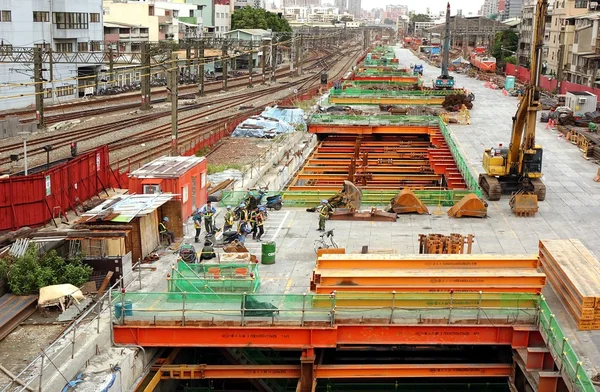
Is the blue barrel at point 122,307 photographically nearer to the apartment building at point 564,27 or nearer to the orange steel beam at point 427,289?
the orange steel beam at point 427,289

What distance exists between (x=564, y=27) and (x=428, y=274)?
87.7 metres

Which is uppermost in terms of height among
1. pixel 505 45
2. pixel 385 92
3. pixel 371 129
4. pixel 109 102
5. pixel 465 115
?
pixel 505 45

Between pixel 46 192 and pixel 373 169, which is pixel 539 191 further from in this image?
pixel 46 192

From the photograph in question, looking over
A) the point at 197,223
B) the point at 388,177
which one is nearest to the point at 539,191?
the point at 197,223

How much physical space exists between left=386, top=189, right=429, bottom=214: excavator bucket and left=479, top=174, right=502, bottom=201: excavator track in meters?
3.78

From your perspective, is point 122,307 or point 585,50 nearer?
point 122,307

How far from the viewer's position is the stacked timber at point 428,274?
1916 cm

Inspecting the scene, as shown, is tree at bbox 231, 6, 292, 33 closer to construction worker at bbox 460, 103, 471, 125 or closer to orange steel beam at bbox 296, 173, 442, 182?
construction worker at bbox 460, 103, 471, 125

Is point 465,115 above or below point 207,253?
above

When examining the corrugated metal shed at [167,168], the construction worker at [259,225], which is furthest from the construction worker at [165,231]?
the construction worker at [259,225]

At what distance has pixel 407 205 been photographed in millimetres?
28422

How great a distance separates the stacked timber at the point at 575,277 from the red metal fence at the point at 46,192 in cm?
1722

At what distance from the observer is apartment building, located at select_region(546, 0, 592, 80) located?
9631 centimetres

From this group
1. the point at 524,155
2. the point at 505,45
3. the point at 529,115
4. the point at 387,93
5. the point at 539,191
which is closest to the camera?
the point at 529,115
